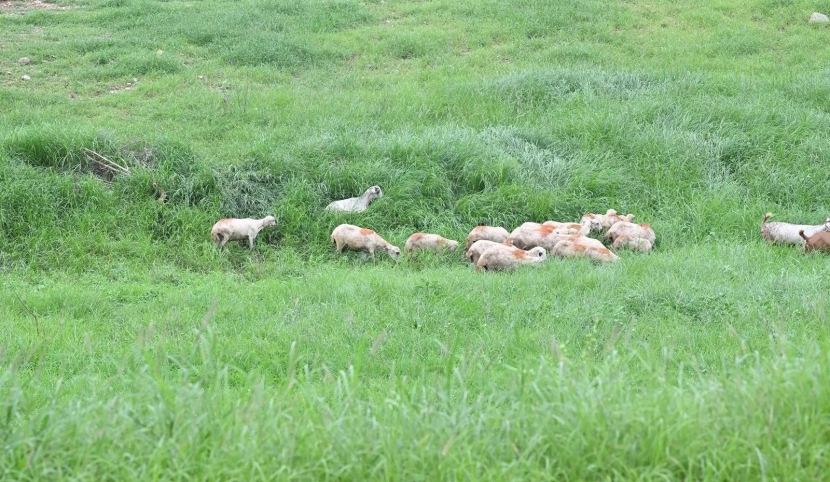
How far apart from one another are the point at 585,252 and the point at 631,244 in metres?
0.76

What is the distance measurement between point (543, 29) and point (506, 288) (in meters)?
10.3

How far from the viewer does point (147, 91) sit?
1288 cm

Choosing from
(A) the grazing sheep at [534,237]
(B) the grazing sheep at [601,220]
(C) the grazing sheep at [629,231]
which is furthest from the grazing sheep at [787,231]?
(A) the grazing sheep at [534,237]

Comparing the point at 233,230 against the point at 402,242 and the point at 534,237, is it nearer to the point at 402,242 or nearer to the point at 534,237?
the point at 402,242

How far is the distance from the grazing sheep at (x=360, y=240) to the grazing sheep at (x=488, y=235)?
0.75 metres

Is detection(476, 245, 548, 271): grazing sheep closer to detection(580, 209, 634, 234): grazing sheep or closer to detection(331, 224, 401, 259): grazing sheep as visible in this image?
detection(331, 224, 401, 259): grazing sheep

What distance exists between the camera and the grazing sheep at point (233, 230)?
8.82 m

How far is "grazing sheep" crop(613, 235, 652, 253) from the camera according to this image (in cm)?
859

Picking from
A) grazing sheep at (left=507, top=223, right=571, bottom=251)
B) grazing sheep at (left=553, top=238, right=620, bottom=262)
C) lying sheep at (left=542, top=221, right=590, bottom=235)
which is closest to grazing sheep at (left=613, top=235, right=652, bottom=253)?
lying sheep at (left=542, top=221, right=590, bottom=235)

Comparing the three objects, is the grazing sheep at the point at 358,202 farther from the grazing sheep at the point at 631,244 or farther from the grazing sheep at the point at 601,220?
the grazing sheep at the point at 631,244

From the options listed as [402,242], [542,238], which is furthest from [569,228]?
[402,242]

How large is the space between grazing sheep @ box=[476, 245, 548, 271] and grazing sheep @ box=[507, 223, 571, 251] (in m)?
0.49

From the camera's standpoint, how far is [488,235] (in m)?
8.73

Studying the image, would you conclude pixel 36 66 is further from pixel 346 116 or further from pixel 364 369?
pixel 364 369
